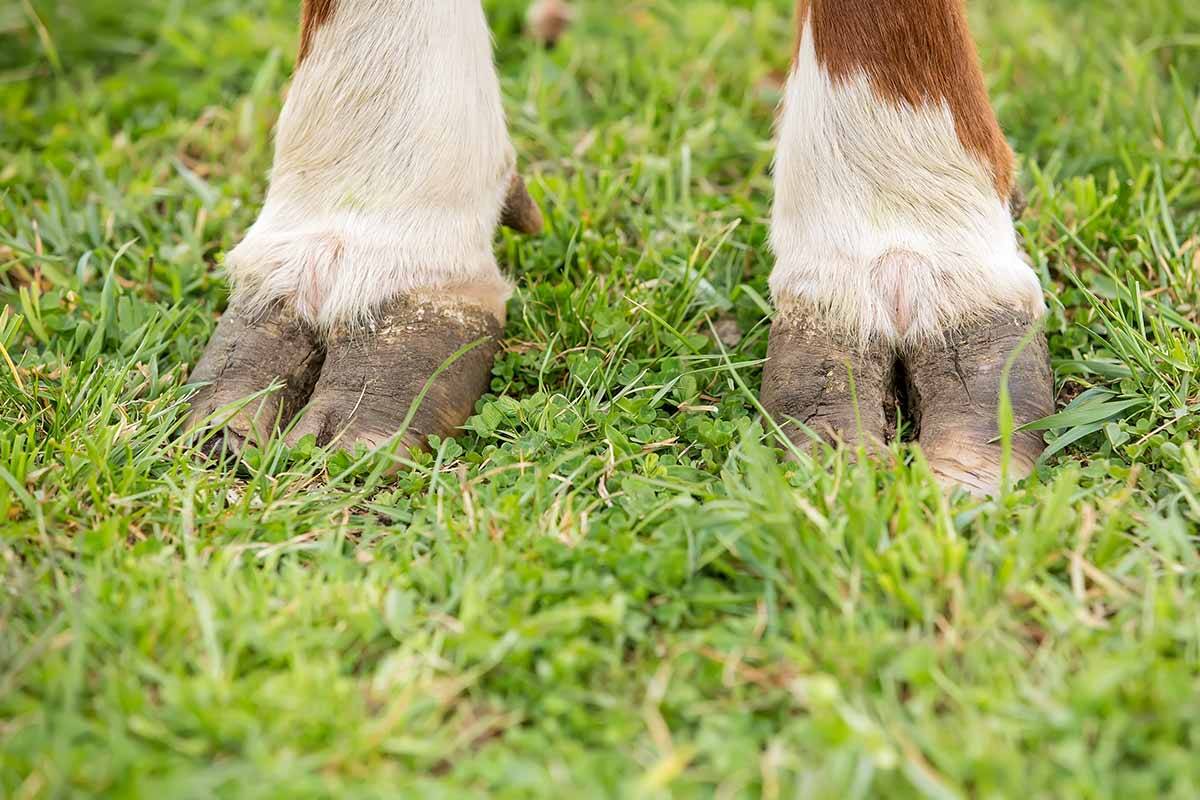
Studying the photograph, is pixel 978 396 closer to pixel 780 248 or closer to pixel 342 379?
pixel 780 248

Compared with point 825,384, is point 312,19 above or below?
above

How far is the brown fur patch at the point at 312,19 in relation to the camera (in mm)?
2088

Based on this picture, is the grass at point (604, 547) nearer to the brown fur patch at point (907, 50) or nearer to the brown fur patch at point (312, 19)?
the brown fur patch at point (907, 50)

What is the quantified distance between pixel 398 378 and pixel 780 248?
70 centimetres

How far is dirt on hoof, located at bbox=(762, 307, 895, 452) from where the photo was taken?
6.09 ft

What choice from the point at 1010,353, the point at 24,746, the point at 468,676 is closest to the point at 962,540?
the point at 1010,353

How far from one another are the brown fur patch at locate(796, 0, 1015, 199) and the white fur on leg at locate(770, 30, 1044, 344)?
0.07 feet

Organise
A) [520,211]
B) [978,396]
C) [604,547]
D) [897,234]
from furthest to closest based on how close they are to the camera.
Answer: [520,211] → [897,234] → [978,396] → [604,547]

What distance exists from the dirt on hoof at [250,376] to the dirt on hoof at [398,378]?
0.06 m

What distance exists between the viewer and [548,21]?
344cm

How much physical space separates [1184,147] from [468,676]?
86.4 inches

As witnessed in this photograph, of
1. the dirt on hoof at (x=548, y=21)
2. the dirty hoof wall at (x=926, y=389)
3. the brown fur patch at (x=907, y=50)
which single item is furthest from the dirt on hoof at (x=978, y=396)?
the dirt on hoof at (x=548, y=21)

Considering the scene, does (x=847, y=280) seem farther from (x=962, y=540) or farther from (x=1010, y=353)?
(x=962, y=540)

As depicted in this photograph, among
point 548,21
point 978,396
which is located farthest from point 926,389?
point 548,21
